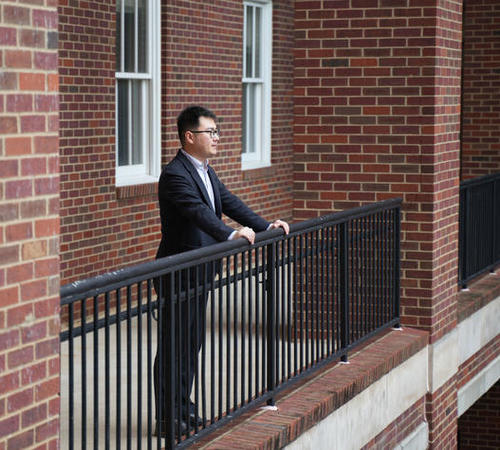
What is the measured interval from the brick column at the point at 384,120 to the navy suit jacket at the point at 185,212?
289cm

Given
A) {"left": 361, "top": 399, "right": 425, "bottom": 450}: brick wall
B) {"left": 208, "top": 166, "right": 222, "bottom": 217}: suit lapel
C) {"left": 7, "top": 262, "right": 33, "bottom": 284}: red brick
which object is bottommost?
{"left": 361, "top": 399, "right": 425, "bottom": 450}: brick wall

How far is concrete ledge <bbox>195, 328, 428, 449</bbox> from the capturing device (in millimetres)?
6098

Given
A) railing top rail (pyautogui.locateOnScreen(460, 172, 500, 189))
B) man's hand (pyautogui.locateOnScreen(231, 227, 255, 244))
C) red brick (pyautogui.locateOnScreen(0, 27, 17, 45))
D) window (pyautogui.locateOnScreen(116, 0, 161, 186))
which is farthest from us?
window (pyautogui.locateOnScreen(116, 0, 161, 186))

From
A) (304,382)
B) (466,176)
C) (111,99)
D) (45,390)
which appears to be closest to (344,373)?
(304,382)

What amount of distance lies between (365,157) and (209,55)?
4851 millimetres

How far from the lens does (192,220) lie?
616cm

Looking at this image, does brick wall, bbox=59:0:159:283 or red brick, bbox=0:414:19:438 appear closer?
red brick, bbox=0:414:19:438

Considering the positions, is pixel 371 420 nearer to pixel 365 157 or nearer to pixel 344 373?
pixel 344 373

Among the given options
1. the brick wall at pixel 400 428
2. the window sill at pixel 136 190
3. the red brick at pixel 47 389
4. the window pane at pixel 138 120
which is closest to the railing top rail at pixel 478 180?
the brick wall at pixel 400 428

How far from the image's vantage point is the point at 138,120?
39.6ft

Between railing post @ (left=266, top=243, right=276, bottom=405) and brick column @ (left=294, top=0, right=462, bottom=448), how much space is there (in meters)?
2.75

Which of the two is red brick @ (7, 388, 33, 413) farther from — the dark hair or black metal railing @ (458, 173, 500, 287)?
black metal railing @ (458, 173, 500, 287)

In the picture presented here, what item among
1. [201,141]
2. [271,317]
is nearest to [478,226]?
[271,317]

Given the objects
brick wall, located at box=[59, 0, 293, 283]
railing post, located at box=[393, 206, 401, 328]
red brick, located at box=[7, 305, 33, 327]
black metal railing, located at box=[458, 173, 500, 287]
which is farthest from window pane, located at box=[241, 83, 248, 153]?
red brick, located at box=[7, 305, 33, 327]
